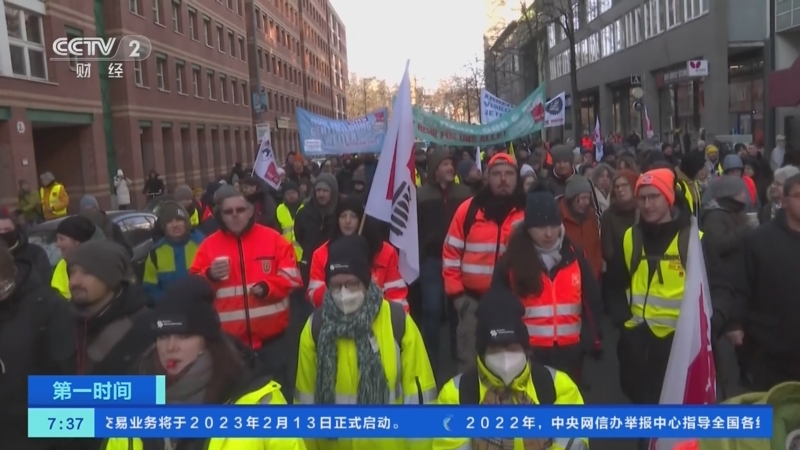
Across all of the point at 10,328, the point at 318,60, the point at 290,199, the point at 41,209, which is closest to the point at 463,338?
the point at 10,328

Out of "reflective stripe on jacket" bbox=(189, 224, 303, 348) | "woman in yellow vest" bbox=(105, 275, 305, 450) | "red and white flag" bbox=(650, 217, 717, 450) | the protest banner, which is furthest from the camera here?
the protest banner

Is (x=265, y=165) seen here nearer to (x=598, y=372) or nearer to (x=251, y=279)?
(x=598, y=372)

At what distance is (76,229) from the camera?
538 cm

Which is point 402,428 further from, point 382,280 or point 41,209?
point 41,209

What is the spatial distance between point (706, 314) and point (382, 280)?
8.23 feet

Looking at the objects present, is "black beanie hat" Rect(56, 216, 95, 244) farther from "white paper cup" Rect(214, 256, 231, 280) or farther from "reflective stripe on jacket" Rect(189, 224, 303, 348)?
"white paper cup" Rect(214, 256, 231, 280)

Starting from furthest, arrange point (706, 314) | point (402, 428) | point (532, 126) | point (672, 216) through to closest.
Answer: point (532, 126) → point (672, 216) → point (706, 314) → point (402, 428)

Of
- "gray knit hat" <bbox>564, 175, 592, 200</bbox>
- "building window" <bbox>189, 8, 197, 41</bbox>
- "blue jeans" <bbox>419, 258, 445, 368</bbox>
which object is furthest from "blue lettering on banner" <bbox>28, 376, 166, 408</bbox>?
"building window" <bbox>189, 8, 197, 41</bbox>

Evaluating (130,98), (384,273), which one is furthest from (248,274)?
(130,98)

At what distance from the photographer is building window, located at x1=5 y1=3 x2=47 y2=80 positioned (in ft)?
70.0

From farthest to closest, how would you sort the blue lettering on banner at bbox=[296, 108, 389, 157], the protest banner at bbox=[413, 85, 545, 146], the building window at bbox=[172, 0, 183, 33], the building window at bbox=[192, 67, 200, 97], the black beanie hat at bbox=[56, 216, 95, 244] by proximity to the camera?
the building window at bbox=[192, 67, 200, 97] → the building window at bbox=[172, 0, 183, 33] → the blue lettering on banner at bbox=[296, 108, 389, 157] → the protest banner at bbox=[413, 85, 545, 146] → the black beanie hat at bbox=[56, 216, 95, 244]

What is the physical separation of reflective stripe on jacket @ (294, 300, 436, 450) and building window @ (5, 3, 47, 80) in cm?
2094

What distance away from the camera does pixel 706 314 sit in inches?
119

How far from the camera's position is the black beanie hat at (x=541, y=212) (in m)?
4.38
